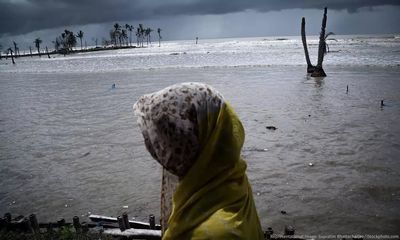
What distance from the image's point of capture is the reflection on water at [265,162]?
6.23 metres

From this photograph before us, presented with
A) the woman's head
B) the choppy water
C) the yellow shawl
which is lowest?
the choppy water

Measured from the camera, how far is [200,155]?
5.32 ft

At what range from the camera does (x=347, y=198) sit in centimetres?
639

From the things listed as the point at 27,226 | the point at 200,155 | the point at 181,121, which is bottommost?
the point at 27,226

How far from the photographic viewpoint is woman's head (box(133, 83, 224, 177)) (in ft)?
5.26

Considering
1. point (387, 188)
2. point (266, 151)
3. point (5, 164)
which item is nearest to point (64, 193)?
point (5, 164)

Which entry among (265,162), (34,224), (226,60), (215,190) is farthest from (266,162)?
(226,60)

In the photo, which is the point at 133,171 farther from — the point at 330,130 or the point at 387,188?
the point at 330,130

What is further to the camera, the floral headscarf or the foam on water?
the foam on water

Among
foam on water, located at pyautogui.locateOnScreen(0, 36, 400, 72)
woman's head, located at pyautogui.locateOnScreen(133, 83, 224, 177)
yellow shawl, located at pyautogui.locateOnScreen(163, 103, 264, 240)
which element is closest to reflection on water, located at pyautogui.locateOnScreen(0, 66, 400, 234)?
yellow shawl, located at pyautogui.locateOnScreen(163, 103, 264, 240)

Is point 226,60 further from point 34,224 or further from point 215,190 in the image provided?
point 215,190

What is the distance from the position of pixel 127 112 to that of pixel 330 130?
8.62 meters

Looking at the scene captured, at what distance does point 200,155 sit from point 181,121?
0.20m

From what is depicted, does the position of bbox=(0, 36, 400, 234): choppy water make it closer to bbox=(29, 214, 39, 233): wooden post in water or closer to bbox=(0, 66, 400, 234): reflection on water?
bbox=(0, 66, 400, 234): reflection on water
